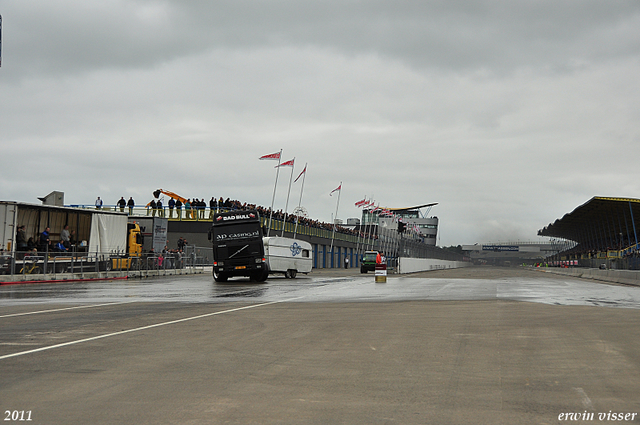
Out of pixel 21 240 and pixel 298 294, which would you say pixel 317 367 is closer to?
pixel 298 294

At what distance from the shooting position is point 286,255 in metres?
37.6

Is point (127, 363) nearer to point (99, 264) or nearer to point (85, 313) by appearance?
point (85, 313)

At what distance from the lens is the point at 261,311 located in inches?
536

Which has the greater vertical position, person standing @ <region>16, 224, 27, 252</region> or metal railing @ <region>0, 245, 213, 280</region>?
person standing @ <region>16, 224, 27, 252</region>

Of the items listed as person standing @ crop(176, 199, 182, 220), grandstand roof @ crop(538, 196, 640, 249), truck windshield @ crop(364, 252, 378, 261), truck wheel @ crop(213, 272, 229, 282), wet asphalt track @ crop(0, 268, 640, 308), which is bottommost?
wet asphalt track @ crop(0, 268, 640, 308)

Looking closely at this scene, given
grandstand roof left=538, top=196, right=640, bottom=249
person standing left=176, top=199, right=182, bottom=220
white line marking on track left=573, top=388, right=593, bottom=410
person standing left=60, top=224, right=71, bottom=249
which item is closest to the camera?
white line marking on track left=573, top=388, right=593, bottom=410

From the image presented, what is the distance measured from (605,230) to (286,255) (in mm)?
80534

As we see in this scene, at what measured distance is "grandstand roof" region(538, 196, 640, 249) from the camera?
74.4 m

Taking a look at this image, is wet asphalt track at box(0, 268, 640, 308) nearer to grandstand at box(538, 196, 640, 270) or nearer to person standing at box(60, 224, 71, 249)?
person standing at box(60, 224, 71, 249)

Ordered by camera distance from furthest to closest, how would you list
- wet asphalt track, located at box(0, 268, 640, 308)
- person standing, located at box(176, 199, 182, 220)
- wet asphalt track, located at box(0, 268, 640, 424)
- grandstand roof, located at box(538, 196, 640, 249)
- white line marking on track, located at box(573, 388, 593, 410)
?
grandstand roof, located at box(538, 196, 640, 249)
person standing, located at box(176, 199, 182, 220)
wet asphalt track, located at box(0, 268, 640, 308)
white line marking on track, located at box(573, 388, 593, 410)
wet asphalt track, located at box(0, 268, 640, 424)

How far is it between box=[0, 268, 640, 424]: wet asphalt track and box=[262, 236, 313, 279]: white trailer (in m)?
22.2

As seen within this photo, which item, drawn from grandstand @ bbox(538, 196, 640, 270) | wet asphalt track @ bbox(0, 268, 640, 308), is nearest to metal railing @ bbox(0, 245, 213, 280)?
wet asphalt track @ bbox(0, 268, 640, 308)

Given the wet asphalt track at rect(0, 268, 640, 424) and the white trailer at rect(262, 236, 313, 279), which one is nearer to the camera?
the wet asphalt track at rect(0, 268, 640, 424)

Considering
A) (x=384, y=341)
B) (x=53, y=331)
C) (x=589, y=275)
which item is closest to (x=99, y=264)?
(x=53, y=331)
